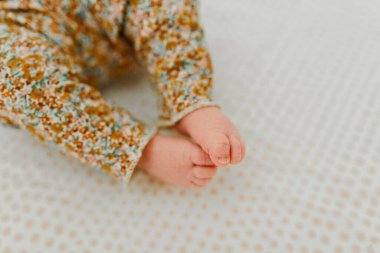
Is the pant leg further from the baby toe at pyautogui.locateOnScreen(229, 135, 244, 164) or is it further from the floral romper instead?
the baby toe at pyautogui.locateOnScreen(229, 135, 244, 164)

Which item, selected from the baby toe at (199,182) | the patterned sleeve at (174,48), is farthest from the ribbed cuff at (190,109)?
the baby toe at (199,182)

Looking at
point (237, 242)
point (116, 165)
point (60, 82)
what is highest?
point (60, 82)

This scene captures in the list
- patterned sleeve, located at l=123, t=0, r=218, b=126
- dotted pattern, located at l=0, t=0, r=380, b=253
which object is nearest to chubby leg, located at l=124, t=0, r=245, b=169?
patterned sleeve, located at l=123, t=0, r=218, b=126

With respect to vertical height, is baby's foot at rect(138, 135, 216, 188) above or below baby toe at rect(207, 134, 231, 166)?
below

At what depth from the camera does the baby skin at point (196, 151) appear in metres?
0.59

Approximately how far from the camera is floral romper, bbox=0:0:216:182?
2.05ft

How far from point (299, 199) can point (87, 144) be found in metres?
0.35

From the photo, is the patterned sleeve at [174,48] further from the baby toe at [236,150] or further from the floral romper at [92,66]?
the baby toe at [236,150]

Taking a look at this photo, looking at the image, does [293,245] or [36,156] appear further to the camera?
[36,156]

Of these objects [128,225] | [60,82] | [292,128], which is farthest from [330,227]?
[60,82]

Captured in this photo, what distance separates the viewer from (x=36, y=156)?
2.48ft

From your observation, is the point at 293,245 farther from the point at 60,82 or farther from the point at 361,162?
the point at 60,82

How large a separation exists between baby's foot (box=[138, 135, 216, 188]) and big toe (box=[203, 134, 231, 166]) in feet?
0.12

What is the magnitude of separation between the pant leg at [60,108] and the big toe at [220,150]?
0.13m
